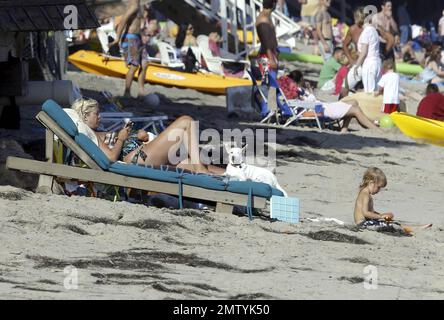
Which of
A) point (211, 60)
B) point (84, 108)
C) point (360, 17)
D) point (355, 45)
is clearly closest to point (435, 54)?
point (355, 45)

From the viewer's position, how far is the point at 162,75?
18.8 metres

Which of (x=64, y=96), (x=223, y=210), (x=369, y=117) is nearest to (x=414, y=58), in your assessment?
(x=369, y=117)

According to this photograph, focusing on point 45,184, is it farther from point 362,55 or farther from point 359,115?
point 362,55

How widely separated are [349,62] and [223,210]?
380 inches

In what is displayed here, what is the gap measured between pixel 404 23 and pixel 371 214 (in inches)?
852

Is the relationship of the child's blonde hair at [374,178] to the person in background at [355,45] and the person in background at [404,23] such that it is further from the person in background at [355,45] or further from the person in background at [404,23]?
the person in background at [404,23]

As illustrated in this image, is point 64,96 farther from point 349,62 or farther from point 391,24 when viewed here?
point 391,24

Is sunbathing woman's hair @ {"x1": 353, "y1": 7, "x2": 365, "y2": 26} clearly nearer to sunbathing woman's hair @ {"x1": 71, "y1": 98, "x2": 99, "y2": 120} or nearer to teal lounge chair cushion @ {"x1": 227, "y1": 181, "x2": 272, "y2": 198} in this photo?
sunbathing woman's hair @ {"x1": 71, "y1": 98, "x2": 99, "y2": 120}

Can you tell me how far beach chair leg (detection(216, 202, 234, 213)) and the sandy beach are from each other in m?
0.11

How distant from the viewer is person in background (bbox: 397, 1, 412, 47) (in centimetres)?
2973

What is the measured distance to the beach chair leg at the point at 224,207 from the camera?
30.9ft

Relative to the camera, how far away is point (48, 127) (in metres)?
9.59

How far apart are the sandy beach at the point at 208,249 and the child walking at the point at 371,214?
0.55 ft

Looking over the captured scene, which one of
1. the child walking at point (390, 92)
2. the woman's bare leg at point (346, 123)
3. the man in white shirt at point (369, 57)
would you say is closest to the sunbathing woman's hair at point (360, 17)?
the man in white shirt at point (369, 57)
